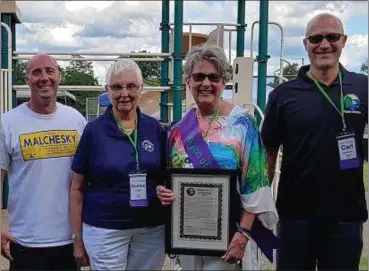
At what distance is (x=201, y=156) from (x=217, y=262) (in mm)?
534

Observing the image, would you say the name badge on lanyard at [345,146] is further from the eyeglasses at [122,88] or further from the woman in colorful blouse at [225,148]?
the eyeglasses at [122,88]

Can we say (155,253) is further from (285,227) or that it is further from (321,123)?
(321,123)

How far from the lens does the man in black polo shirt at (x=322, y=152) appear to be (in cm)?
272

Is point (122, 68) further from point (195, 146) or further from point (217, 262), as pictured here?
point (217, 262)

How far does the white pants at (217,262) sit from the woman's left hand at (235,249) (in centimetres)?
5

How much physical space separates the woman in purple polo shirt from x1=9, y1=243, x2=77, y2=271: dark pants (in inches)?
6.9

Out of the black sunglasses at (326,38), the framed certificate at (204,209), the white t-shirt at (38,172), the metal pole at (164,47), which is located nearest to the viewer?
the framed certificate at (204,209)

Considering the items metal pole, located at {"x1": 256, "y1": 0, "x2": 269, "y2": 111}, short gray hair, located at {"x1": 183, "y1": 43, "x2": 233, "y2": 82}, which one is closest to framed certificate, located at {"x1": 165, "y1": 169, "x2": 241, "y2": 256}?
short gray hair, located at {"x1": 183, "y1": 43, "x2": 233, "y2": 82}

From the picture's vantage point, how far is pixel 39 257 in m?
2.93

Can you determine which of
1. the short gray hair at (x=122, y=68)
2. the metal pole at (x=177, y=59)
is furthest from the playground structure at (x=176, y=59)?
the short gray hair at (x=122, y=68)

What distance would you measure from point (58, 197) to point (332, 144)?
1.44m

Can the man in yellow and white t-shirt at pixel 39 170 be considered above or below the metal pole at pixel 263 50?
below

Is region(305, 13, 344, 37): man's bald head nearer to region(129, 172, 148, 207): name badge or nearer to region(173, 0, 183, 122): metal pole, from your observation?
region(129, 172, 148, 207): name badge

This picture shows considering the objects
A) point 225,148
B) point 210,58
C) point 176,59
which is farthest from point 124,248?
point 176,59
